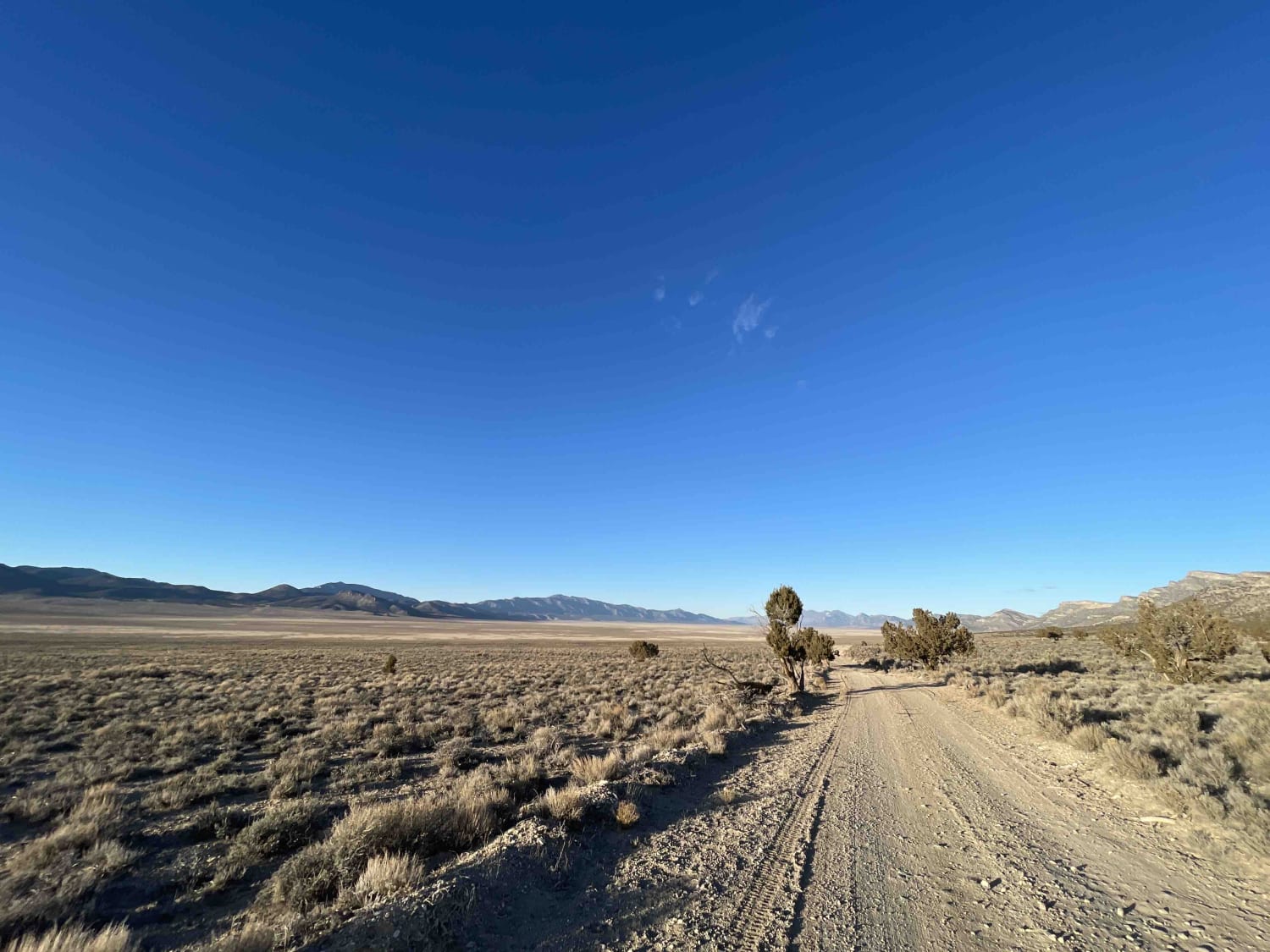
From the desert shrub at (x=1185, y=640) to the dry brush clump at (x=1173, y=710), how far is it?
0.04 meters

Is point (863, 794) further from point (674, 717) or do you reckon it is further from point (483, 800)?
point (674, 717)

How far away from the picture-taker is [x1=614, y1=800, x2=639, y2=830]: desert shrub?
7984 millimetres

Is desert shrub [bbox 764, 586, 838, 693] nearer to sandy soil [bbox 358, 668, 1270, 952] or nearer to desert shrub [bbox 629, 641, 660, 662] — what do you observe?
sandy soil [bbox 358, 668, 1270, 952]

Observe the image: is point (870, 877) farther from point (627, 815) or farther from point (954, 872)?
point (627, 815)

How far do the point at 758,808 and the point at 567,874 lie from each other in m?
3.83

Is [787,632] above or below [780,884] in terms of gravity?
above

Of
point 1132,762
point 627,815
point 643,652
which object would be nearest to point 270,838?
point 627,815

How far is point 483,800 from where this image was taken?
27.3 ft

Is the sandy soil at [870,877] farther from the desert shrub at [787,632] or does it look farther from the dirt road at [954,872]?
the desert shrub at [787,632]

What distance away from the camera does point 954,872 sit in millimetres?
6516

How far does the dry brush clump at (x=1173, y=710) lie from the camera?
8.33 metres


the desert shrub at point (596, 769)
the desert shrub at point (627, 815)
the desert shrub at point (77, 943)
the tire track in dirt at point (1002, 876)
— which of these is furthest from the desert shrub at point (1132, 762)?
the desert shrub at point (77, 943)

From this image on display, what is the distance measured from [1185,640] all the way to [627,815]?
90.5 ft

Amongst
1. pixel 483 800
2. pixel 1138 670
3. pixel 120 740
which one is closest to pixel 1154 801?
pixel 483 800
